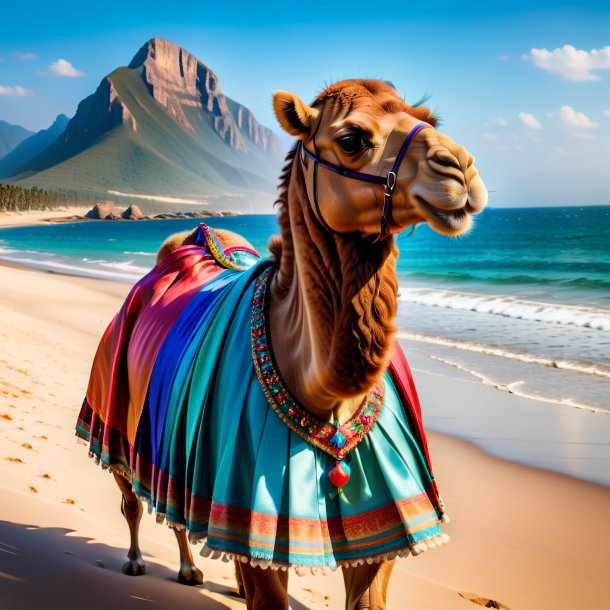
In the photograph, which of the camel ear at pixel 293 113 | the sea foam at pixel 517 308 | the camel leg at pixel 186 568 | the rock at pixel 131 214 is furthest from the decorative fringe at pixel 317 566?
the rock at pixel 131 214

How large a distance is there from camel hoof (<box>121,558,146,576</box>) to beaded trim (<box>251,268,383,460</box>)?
200 cm

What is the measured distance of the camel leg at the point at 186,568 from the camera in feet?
12.7

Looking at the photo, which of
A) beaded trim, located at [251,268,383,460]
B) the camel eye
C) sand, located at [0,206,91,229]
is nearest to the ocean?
the camel eye

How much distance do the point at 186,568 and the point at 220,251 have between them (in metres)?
1.69

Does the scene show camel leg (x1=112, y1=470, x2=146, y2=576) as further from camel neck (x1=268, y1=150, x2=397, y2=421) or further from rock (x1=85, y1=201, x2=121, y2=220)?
rock (x1=85, y1=201, x2=121, y2=220)

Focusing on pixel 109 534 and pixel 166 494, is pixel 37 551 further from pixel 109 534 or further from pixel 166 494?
pixel 166 494

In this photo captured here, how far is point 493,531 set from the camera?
16.4 feet

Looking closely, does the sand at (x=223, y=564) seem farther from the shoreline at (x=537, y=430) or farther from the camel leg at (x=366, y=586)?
the camel leg at (x=366, y=586)

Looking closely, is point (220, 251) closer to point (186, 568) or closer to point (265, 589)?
point (186, 568)

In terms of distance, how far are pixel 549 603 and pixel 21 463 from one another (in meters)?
3.48

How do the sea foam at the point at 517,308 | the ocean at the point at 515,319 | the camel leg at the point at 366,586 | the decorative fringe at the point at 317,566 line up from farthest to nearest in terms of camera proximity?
1. the sea foam at the point at 517,308
2. the ocean at the point at 515,319
3. the camel leg at the point at 366,586
4. the decorative fringe at the point at 317,566

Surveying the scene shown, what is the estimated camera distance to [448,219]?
2012 mm

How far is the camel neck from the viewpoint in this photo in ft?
7.18

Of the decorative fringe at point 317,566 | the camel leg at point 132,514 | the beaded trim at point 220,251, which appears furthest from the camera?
the camel leg at point 132,514
